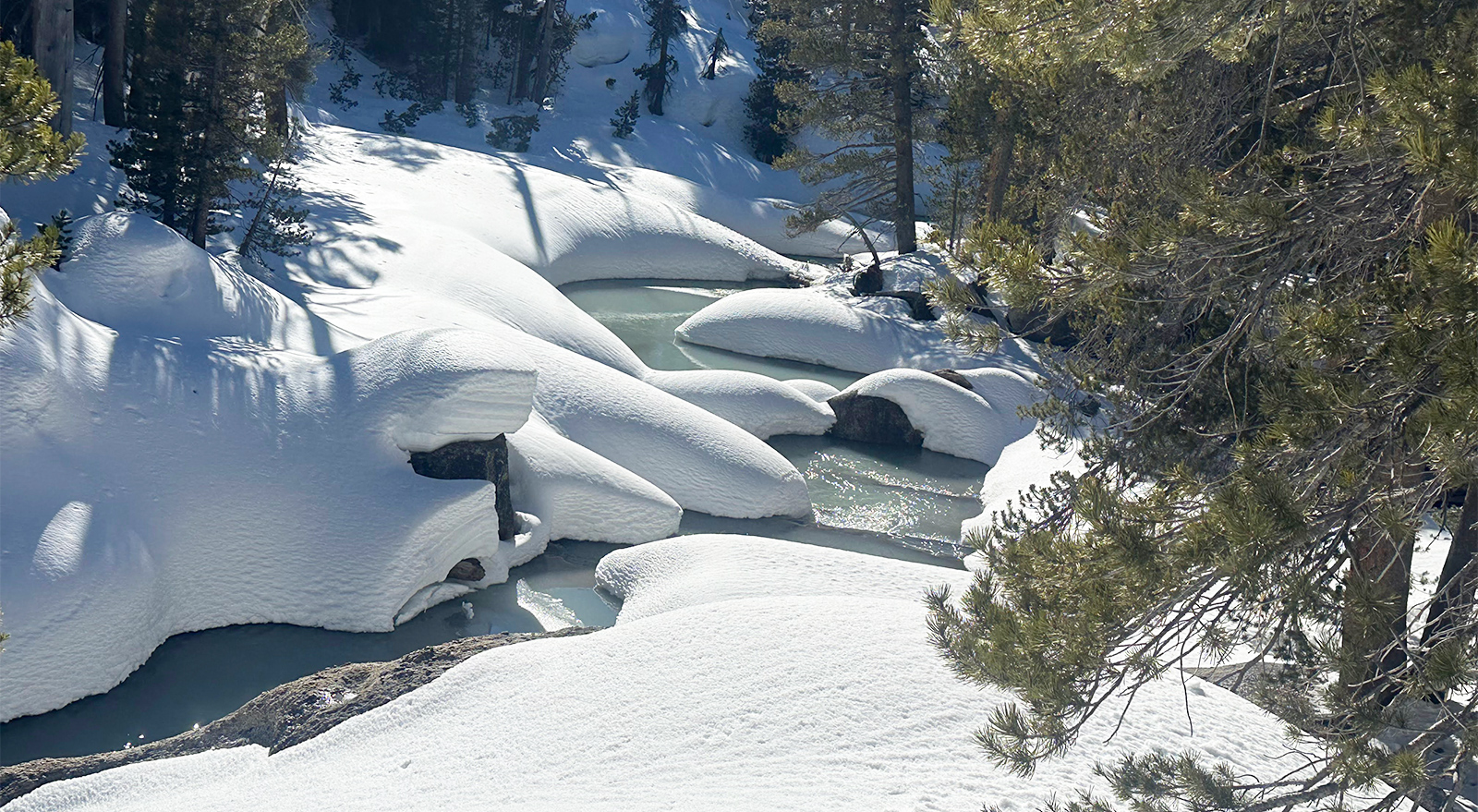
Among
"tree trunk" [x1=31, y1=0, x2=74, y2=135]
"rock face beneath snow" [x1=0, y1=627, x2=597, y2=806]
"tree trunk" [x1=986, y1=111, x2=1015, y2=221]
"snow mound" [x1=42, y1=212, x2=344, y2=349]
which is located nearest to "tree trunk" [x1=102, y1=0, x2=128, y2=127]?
"tree trunk" [x1=31, y1=0, x2=74, y2=135]

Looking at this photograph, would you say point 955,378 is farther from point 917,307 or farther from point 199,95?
point 199,95

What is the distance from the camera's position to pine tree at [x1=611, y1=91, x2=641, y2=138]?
33125mm

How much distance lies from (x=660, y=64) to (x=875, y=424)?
22890 millimetres

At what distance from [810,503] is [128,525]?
6814 mm

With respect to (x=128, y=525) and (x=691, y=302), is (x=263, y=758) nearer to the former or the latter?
(x=128, y=525)

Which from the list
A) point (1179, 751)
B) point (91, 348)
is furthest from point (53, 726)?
point (1179, 751)

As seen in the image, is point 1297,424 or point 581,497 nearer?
point 1297,424

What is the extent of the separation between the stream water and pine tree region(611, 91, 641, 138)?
807 inches

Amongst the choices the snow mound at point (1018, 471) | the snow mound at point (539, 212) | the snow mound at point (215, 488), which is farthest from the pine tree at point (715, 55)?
the snow mound at point (215, 488)

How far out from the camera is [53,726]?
7430 millimetres

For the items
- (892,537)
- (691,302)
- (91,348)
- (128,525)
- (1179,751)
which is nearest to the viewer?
(1179,751)

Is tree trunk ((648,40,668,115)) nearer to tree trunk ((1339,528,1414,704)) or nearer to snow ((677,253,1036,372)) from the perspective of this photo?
snow ((677,253,1036,372))

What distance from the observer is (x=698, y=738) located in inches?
227

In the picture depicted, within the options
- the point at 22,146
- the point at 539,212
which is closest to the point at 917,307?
the point at 539,212
